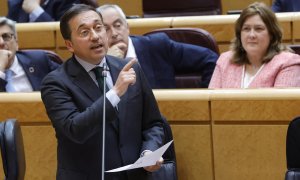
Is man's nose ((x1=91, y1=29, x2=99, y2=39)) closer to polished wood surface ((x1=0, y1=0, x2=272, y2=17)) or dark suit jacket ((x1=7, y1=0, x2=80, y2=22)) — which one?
dark suit jacket ((x1=7, y1=0, x2=80, y2=22))

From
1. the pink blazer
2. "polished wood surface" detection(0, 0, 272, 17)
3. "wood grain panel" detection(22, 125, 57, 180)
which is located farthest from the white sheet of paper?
"polished wood surface" detection(0, 0, 272, 17)

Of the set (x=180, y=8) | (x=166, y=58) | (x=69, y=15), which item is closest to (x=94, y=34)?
(x=69, y=15)

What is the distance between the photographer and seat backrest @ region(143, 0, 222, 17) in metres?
2.80

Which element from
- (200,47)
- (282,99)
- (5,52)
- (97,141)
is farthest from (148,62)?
(97,141)

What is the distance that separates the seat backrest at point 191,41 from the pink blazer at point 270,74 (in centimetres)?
16

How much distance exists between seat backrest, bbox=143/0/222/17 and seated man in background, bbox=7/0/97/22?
0.31m

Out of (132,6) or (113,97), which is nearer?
(113,97)

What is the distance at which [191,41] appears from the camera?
7.29 feet

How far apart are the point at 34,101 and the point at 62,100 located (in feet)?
1.35

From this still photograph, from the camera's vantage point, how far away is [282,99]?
5.20ft

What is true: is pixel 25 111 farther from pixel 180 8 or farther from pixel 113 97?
pixel 180 8

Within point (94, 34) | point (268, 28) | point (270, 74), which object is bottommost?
point (270, 74)

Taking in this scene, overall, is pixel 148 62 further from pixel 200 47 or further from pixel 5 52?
pixel 5 52

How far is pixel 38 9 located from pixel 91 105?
5.00 feet
